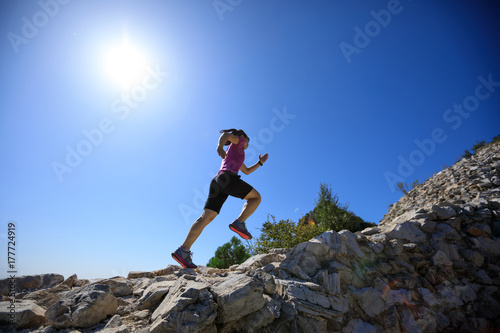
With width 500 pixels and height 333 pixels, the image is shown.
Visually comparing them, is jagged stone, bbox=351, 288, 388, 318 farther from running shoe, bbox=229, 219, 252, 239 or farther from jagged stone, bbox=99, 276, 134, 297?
jagged stone, bbox=99, 276, 134, 297

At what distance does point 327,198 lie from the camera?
14.4 m

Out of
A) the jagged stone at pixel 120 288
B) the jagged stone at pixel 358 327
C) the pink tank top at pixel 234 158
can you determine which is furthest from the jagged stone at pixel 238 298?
the pink tank top at pixel 234 158

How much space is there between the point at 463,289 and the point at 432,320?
1.12 metres

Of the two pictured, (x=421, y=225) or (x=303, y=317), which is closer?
(x=303, y=317)

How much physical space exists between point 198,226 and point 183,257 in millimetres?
538

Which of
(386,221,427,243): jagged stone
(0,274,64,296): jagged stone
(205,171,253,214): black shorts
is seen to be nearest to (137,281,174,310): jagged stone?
(205,171,253,214): black shorts

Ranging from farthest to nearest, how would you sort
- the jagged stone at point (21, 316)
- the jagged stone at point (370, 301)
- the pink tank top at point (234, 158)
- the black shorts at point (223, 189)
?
the pink tank top at point (234, 158) < the black shorts at point (223, 189) < the jagged stone at point (370, 301) < the jagged stone at point (21, 316)

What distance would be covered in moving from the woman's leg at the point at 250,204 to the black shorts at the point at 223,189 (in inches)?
5.8

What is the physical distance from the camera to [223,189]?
3711 mm

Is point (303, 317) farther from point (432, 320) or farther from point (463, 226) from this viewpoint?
point (463, 226)

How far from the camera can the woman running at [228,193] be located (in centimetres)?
345

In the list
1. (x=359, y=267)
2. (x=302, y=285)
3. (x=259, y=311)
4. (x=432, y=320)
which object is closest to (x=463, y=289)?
(x=432, y=320)

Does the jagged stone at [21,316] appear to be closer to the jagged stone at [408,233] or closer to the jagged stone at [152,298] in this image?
the jagged stone at [152,298]

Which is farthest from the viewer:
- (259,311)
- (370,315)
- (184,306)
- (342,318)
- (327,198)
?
(327,198)
